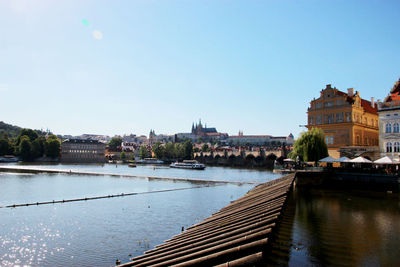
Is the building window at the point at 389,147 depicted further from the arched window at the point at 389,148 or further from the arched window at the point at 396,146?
the arched window at the point at 396,146

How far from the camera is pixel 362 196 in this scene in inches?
1574

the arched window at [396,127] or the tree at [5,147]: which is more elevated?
the arched window at [396,127]

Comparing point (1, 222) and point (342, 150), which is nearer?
point (1, 222)

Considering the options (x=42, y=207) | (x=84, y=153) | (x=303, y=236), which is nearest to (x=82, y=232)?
(x=42, y=207)

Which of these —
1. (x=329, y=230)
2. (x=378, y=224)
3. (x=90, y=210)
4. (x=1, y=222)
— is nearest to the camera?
(x=329, y=230)

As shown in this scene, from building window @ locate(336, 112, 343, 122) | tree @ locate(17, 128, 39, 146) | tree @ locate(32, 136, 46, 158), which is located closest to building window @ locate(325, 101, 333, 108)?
building window @ locate(336, 112, 343, 122)

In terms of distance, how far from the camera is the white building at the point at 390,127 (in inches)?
1983

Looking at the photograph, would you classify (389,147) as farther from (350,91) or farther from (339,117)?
(350,91)

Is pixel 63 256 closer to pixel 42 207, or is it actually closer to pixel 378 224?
pixel 42 207

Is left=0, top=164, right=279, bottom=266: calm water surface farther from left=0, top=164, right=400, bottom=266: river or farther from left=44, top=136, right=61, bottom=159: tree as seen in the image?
left=44, top=136, right=61, bottom=159: tree

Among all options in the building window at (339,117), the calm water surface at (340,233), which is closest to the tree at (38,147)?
the building window at (339,117)

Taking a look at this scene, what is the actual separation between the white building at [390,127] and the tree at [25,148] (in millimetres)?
147747

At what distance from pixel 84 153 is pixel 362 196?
177903 mm

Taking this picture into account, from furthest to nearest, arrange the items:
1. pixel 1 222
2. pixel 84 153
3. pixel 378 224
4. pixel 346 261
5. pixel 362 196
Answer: pixel 84 153 → pixel 362 196 → pixel 1 222 → pixel 378 224 → pixel 346 261
